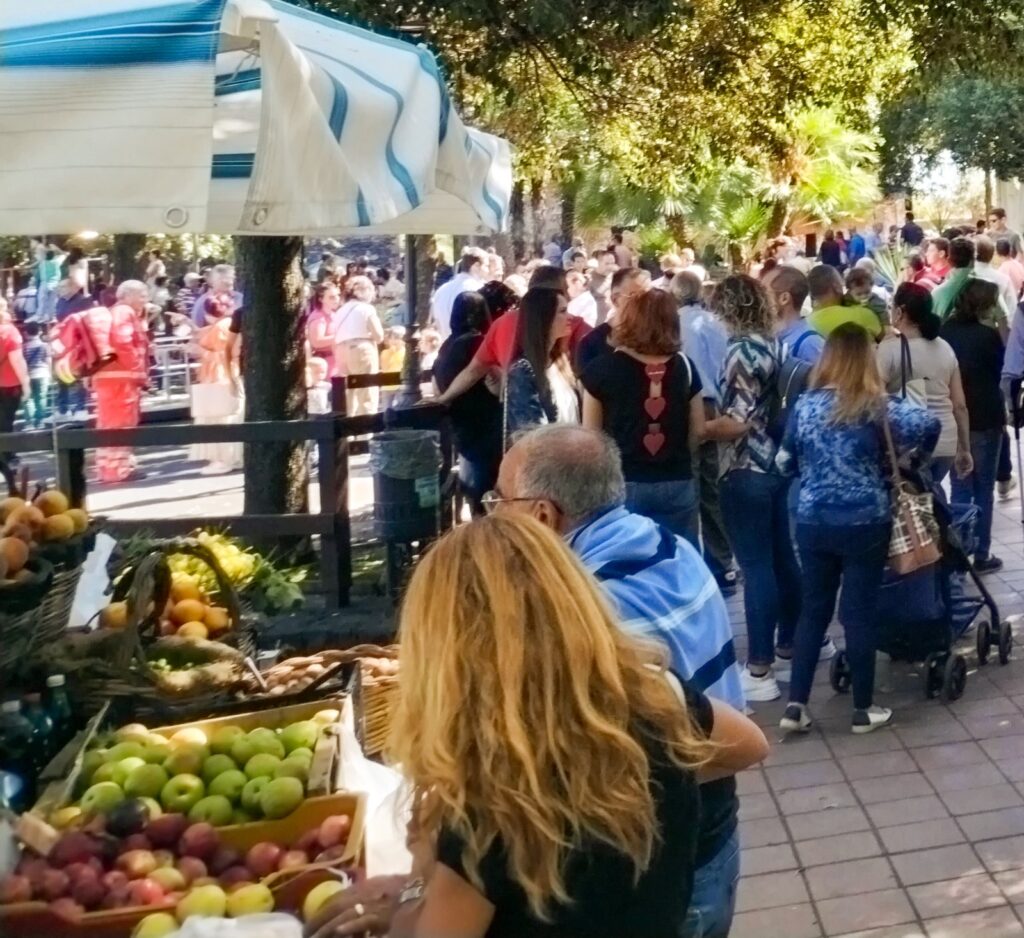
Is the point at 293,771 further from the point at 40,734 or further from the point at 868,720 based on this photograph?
the point at 868,720

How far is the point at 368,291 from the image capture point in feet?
51.6

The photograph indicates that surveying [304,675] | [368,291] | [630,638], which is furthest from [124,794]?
[368,291]

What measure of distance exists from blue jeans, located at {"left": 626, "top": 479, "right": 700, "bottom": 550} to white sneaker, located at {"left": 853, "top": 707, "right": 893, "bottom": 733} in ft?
3.37

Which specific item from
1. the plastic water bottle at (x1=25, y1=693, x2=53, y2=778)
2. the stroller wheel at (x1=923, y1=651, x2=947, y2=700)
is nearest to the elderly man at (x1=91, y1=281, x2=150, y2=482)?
the stroller wheel at (x1=923, y1=651, x2=947, y2=700)

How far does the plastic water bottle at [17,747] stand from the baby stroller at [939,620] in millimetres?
3677

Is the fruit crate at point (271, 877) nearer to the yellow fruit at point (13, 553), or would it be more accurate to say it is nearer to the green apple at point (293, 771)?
the green apple at point (293, 771)

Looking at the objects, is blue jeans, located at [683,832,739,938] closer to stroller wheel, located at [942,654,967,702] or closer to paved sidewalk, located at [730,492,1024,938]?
paved sidewalk, located at [730,492,1024,938]

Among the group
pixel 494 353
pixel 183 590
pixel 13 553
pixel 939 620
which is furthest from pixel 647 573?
pixel 494 353

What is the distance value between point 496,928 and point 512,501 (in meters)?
1.22

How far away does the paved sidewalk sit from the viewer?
4434 millimetres

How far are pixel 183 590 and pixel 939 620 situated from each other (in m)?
3.14

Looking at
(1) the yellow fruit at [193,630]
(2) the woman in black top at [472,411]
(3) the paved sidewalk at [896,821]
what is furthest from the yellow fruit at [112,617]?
(2) the woman in black top at [472,411]

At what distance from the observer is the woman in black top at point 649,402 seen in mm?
6066

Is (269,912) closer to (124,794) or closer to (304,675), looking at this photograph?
(124,794)
